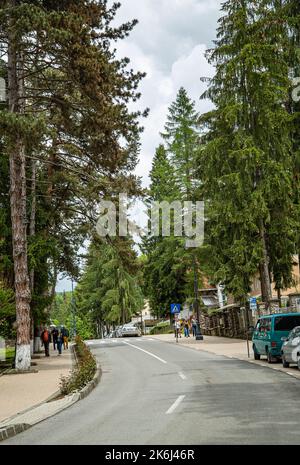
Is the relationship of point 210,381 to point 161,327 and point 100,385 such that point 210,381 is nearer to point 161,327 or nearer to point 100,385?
point 100,385

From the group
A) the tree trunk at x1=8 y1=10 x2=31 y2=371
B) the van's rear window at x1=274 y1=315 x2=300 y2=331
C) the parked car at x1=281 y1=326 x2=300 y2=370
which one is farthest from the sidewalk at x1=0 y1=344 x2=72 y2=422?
the van's rear window at x1=274 y1=315 x2=300 y2=331

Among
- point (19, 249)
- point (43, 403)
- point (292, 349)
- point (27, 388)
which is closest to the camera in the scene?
point (43, 403)

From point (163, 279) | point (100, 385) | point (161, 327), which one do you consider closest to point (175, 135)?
point (163, 279)

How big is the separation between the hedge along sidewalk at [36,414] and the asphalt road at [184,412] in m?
0.21

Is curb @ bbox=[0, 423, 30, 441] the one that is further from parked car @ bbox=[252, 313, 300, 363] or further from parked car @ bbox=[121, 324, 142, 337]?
parked car @ bbox=[121, 324, 142, 337]

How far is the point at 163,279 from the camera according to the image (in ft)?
228

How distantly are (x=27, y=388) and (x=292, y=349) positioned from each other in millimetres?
8928

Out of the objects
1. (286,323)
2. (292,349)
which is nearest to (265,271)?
(286,323)

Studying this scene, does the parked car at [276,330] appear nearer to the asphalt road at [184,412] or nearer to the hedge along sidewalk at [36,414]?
the asphalt road at [184,412]

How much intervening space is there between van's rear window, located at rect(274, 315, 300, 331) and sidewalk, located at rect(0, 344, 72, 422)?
850 cm

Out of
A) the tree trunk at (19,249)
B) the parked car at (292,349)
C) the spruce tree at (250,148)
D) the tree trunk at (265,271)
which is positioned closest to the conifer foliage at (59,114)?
the tree trunk at (19,249)

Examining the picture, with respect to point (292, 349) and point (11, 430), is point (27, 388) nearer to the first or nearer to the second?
point (11, 430)

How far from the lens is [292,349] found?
20422mm
